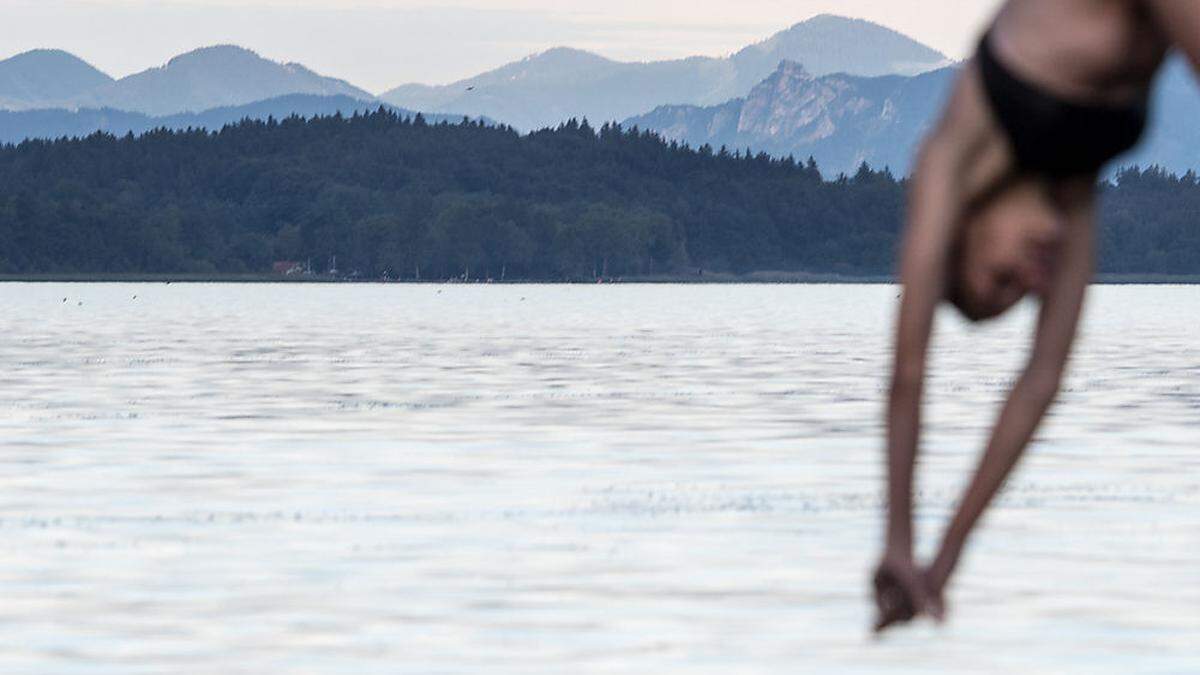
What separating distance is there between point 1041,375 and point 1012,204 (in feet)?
1.66

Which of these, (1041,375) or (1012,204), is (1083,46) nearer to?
(1012,204)

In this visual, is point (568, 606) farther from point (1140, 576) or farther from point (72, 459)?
point (72, 459)

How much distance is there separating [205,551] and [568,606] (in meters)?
3.11

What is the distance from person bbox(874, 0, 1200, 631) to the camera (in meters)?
5.98

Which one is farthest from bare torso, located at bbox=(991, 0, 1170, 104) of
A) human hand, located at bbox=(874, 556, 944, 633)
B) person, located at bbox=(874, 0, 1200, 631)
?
human hand, located at bbox=(874, 556, 944, 633)

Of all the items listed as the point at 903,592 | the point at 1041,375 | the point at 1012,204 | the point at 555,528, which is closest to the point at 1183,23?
the point at 1012,204

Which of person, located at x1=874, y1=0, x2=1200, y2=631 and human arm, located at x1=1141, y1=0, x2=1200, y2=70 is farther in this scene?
person, located at x1=874, y1=0, x2=1200, y2=631

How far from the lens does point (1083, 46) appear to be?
5926mm

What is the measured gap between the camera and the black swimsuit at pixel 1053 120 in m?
6.08

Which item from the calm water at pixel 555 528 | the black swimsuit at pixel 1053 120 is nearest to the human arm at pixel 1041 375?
the black swimsuit at pixel 1053 120

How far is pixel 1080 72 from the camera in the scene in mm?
6008

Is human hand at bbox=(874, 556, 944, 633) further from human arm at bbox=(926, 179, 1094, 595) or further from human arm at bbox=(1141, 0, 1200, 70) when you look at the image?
human arm at bbox=(1141, 0, 1200, 70)

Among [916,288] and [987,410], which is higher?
[916,288]

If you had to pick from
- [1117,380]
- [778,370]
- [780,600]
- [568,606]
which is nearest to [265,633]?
[568,606]
